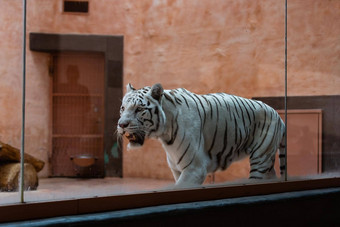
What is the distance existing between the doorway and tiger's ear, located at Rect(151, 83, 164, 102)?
0.33 meters

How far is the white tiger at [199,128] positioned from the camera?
2.51m

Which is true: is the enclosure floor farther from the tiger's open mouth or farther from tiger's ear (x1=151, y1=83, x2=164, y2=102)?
tiger's ear (x1=151, y1=83, x2=164, y2=102)

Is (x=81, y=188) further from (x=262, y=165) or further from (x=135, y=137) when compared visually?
(x=262, y=165)

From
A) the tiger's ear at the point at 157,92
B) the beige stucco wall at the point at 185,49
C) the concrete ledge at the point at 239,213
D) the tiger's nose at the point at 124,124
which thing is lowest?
the concrete ledge at the point at 239,213

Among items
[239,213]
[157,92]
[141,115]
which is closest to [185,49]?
[157,92]

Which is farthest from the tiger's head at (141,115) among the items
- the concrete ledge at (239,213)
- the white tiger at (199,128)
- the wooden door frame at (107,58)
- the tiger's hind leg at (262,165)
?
the tiger's hind leg at (262,165)

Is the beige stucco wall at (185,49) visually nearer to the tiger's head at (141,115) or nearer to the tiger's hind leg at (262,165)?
the tiger's head at (141,115)

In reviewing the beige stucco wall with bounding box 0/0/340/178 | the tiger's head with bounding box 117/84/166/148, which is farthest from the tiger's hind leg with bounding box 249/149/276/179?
the tiger's head with bounding box 117/84/166/148

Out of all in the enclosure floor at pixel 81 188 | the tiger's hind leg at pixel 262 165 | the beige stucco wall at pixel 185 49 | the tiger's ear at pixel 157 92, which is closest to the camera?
the enclosure floor at pixel 81 188

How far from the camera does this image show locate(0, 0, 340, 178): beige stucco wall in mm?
2434

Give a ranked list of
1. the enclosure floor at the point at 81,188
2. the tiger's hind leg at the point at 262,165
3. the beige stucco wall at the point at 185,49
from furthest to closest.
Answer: the tiger's hind leg at the point at 262,165 < the beige stucco wall at the point at 185,49 < the enclosure floor at the point at 81,188

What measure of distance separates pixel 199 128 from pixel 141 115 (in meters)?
0.41

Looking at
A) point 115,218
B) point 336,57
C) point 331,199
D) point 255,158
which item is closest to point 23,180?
point 115,218

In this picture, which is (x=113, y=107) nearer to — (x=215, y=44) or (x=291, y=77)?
(x=215, y=44)
